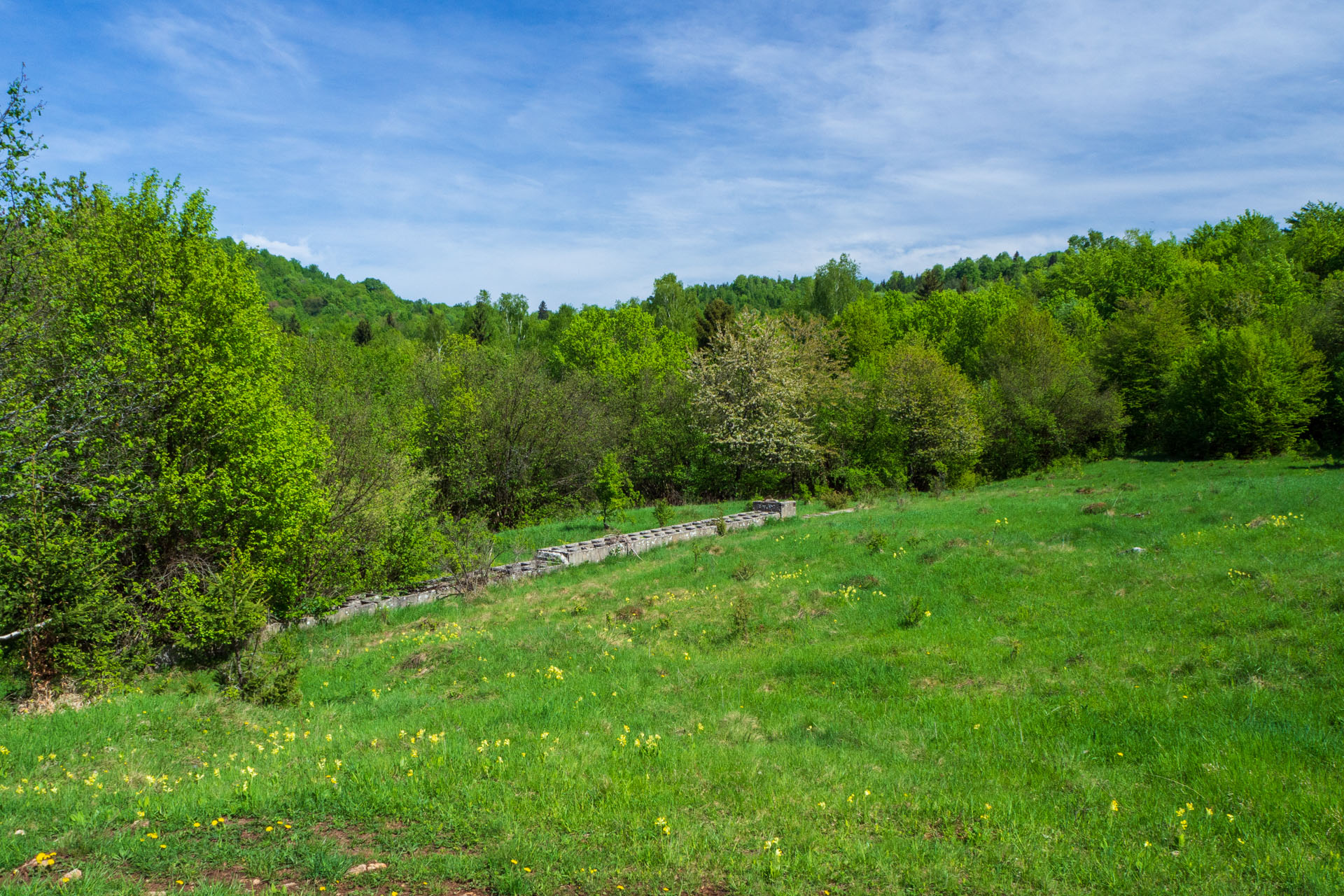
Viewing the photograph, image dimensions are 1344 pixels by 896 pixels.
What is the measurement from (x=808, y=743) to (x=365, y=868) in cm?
506

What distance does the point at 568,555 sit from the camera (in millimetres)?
22031

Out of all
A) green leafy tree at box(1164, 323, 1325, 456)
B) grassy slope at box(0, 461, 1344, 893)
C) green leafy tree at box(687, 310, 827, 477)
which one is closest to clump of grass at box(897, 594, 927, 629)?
grassy slope at box(0, 461, 1344, 893)

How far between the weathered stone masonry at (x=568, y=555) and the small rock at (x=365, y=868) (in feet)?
47.0

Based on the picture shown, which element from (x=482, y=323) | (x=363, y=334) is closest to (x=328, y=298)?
(x=363, y=334)

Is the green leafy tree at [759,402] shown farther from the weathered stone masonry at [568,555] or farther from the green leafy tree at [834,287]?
the green leafy tree at [834,287]

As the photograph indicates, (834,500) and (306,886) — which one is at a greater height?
(306,886)

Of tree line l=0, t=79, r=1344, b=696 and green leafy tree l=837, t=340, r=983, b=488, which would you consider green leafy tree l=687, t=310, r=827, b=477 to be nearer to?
tree line l=0, t=79, r=1344, b=696

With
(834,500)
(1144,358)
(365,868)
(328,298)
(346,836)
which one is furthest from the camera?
(328,298)

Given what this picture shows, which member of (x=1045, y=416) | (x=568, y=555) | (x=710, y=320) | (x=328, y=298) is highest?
(x=328, y=298)

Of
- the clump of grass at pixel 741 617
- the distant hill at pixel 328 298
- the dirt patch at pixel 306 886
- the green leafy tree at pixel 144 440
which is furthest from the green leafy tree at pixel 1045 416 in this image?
the distant hill at pixel 328 298

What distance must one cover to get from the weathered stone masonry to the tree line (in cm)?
Answer: 85

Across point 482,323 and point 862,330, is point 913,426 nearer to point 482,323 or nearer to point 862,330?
point 862,330

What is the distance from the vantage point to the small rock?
5.29 meters

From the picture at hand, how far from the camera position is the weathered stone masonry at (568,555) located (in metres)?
19.2
